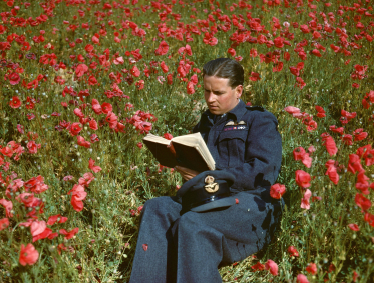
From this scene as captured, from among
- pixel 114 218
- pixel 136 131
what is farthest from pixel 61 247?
pixel 136 131

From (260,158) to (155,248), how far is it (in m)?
0.89

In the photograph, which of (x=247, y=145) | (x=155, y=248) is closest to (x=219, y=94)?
(x=247, y=145)

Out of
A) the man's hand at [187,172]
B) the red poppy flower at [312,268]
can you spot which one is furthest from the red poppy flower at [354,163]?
the man's hand at [187,172]

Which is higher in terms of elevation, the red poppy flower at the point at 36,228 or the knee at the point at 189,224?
the red poppy flower at the point at 36,228

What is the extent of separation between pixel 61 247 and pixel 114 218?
0.86m

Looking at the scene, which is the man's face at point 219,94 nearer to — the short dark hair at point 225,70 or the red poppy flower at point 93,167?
the short dark hair at point 225,70

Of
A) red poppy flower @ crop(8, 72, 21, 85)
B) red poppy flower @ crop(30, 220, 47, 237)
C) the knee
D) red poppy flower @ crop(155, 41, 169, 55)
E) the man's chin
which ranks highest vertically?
red poppy flower @ crop(155, 41, 169, 55)

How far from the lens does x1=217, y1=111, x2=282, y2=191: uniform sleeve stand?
2.08m

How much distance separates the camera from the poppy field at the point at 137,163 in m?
1.71

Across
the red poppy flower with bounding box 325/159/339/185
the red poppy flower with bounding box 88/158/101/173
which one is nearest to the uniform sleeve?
the red poppy flower with bounding box 325/159/339/185

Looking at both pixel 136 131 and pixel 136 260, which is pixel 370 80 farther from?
pixel 136 260

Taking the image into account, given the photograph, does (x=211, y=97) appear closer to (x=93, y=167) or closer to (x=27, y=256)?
(x=93, y=167)

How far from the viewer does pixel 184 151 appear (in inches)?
74.2

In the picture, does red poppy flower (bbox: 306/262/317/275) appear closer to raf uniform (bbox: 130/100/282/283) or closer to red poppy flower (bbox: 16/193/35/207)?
raf uniform (bbox: 130/100/282/283)
